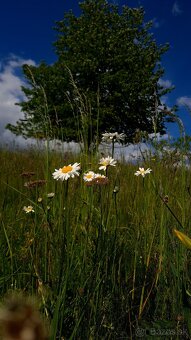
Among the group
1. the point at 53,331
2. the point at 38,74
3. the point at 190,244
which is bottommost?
the point at 53,331

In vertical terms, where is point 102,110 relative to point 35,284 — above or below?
above

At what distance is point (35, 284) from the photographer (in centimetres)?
166

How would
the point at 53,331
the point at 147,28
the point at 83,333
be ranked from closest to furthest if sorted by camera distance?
the point at 53,331, the point at 83,333, the point at 147,28

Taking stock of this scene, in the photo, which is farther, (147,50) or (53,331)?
(147,50)

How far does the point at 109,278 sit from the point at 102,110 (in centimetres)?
1929

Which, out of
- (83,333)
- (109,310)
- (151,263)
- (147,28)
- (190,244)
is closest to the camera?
(190,244)

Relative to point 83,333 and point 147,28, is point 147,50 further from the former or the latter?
point 83,333

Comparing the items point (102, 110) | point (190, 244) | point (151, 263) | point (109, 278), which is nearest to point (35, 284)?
point (109, 278)

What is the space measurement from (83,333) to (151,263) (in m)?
0.74

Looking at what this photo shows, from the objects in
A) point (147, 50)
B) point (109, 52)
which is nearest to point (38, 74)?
point (109, 52)

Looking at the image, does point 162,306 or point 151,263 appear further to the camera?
point 151,263

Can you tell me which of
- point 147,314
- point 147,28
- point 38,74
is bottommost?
point 147,314

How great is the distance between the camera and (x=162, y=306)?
5.15 feet

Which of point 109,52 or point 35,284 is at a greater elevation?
point 109,52
